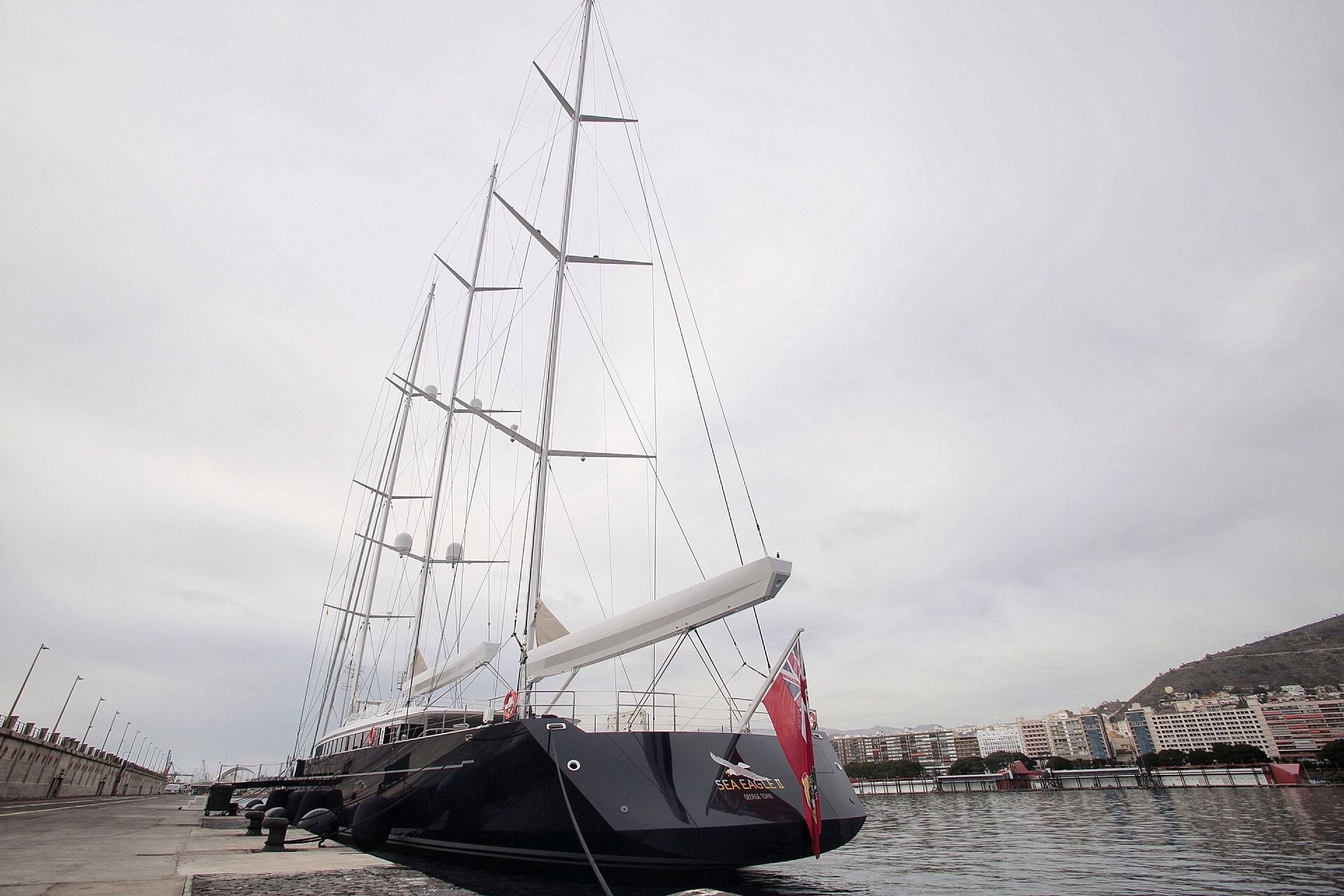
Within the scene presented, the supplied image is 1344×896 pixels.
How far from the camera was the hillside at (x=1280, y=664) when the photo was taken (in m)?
152

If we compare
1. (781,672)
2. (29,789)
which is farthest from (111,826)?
(29,789)

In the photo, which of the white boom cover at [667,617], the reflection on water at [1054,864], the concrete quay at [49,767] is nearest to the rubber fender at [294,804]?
the reflection on water at [1054,864]

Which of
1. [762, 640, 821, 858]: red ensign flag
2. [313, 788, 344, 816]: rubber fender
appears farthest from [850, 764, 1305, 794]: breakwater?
[762, 640, 821, 858]: red ensign flag

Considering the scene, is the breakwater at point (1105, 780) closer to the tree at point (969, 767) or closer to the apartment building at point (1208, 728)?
the tree at point (969, 767)

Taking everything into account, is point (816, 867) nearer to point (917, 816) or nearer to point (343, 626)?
point (343, 626)

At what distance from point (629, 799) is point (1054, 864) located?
Result: 11.7 meters

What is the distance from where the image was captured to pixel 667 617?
10.2m

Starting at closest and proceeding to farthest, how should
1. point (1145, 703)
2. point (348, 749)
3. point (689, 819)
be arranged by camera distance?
point (689, 819), point (348, 749), point (1145, 703)

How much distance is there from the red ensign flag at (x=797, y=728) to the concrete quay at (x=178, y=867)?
464cm

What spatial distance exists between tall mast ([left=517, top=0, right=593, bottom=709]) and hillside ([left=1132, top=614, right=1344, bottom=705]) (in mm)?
198638

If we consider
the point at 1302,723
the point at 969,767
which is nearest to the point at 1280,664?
the point at 1302,723

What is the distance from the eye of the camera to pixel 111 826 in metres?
19.6

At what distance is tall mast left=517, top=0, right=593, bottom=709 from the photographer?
1328 cm

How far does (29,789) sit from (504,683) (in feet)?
170
